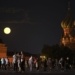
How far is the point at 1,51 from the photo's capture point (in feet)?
415

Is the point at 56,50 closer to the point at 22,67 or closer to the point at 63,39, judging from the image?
the point at 63,39

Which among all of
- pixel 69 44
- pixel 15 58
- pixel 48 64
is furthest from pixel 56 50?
pixel 15 58

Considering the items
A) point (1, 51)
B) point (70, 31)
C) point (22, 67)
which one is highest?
point (70, 31)

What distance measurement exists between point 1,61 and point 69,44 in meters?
135

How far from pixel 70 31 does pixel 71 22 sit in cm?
439

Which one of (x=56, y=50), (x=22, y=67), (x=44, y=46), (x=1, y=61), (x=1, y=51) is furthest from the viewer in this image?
(x=44, y=46)

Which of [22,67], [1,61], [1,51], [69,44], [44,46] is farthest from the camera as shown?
[69,44]

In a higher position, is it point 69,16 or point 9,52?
point 69,16

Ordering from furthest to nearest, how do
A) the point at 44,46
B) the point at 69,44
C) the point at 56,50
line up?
the point at 69,44
the point at 44,46
the point at 56,50

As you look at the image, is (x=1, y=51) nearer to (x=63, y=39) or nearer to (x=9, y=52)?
(x=9, y=52)

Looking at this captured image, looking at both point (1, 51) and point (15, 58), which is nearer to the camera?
point (15, 58)

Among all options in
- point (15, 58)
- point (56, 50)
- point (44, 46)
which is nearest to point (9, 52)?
point (44, 46)

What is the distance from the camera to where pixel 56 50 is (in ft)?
447

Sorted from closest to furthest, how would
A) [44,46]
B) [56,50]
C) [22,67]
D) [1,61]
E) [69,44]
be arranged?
[22,67], [1,61], [56,50], [44,46], [69,44]
